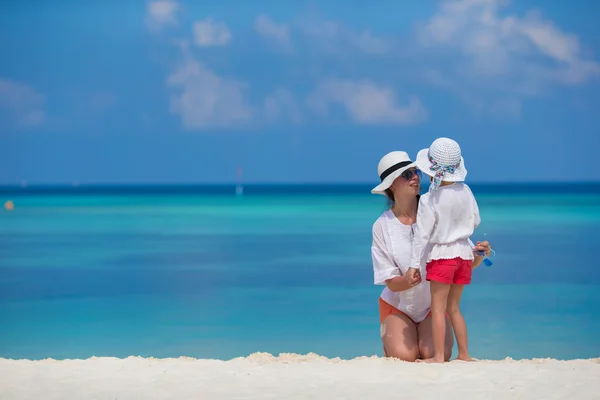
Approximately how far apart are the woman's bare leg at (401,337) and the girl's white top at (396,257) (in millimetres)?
78

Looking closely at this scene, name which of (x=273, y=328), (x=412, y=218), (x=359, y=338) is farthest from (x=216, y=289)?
(x=412, y=218)

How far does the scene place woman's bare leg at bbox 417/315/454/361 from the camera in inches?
197

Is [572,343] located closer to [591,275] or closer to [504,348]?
[504,348]

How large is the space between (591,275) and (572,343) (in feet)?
Answer: 18.3

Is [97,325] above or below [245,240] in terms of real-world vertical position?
below

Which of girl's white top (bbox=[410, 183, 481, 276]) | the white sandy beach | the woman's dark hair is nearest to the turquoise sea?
the woman's dark hair

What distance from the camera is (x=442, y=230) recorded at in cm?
473

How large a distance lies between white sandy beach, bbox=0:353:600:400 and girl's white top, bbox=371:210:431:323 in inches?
14.5

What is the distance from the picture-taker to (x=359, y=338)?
835cm

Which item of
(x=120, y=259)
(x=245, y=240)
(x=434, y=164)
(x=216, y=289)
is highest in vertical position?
(x=245, y=240)

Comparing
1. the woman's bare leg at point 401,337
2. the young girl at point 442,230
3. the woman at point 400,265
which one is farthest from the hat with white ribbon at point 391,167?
the woman's bare leg at point 401,337

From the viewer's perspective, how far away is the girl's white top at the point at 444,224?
15.4 ft

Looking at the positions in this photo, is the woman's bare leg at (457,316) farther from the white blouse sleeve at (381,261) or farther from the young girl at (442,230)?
the white blouse sleeve at (381,261)

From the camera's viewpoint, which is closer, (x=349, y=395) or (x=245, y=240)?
(x=349, y=395)
